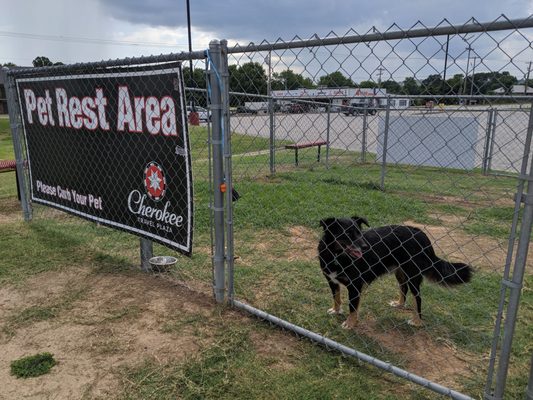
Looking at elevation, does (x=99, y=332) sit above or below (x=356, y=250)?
below

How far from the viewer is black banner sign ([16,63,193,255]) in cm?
330

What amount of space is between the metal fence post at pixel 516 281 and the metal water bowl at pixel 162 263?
2.92 metres

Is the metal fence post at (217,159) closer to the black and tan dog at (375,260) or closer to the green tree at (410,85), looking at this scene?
the black and tan dog at (375,260)

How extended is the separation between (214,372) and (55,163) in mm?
3474

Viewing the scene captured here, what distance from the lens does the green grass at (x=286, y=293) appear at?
2408 mm

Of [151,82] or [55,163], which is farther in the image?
[55,163]

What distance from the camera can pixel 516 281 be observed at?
1.89 m

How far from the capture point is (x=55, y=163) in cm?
478

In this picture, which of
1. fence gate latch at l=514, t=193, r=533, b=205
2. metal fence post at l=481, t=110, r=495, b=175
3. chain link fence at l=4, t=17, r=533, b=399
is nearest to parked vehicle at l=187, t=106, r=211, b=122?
chain link fence at l=4, t=17, r=533, b=399

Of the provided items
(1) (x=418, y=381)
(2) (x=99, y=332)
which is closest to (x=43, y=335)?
(2) (x=99, y=332)

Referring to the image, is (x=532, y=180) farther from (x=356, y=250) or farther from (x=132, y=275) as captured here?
(x=132, y=275)

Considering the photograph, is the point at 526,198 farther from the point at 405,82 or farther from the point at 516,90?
the point at 405,82

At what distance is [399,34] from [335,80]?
1.40 ft

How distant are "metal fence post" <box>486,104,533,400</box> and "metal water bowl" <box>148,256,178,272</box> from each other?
9.56ft
